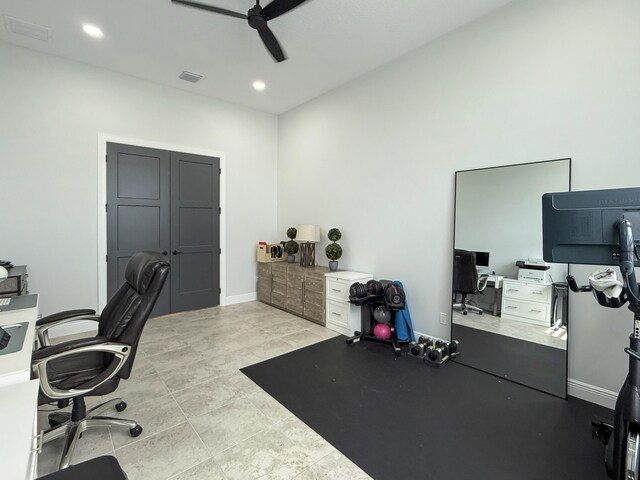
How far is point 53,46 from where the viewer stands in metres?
3.46

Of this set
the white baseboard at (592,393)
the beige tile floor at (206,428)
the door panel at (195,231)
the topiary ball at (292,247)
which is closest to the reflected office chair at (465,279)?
the white baseboard at (592,393)

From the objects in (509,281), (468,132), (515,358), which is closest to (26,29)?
(468,132)

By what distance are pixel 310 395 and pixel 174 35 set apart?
377 cm

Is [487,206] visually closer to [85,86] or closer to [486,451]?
[486,451]

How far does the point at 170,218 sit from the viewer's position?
4.57 m

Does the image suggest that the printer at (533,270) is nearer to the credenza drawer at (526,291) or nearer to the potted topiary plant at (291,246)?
the credenza drawer at (526,291)

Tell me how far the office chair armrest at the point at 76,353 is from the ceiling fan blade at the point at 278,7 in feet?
8.68

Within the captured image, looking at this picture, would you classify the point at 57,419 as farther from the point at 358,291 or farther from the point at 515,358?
the point at 515,358

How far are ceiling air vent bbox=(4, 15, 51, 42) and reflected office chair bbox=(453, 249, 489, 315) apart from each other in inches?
188

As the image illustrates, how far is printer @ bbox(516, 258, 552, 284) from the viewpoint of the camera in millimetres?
2609

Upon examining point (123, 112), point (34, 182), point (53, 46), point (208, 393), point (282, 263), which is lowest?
point (208, 393)

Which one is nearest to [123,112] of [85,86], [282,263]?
[85,86]

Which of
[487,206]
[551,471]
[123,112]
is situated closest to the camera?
[551,471]

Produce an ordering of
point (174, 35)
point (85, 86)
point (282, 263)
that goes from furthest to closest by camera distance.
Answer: point (282, 263) < point (85, 86) < point (174, 35)
